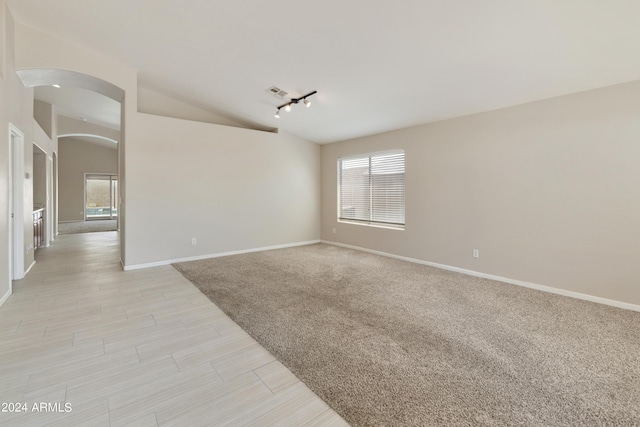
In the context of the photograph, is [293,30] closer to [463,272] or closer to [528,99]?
[528,99]

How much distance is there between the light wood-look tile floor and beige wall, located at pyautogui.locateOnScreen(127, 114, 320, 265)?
1.55 meters

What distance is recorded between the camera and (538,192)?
3.51 m

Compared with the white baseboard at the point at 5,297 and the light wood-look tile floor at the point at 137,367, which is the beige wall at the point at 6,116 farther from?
the light wood-look tile floor at the point at 137,367

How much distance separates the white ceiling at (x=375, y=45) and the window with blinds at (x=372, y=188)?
114 centimetres

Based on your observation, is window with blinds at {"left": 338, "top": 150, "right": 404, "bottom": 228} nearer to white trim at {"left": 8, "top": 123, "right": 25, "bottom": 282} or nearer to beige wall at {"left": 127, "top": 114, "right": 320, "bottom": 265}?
beige wall at {"left": 127, "top": 114, "right": 320, "bottom": 265}

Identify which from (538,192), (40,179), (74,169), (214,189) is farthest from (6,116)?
(74,169)

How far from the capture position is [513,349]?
2166mm

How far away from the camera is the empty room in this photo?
5.71 feet

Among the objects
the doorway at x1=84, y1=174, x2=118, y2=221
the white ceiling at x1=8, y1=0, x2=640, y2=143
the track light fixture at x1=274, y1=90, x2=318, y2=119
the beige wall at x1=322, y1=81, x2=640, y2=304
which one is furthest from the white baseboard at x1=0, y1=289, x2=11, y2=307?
the doorway at x1=84, y1=174, x2=118, y2=221

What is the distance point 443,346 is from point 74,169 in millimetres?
14836

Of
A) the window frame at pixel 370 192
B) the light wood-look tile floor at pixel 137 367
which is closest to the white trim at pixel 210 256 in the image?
the light wood-look tile floor at pixel 137 367

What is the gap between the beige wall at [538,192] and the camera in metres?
2.97

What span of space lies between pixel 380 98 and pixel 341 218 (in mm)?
3156

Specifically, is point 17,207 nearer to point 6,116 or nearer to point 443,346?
point 6,116
